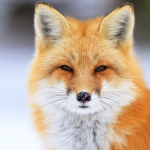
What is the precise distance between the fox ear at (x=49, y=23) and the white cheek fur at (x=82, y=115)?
0.55m

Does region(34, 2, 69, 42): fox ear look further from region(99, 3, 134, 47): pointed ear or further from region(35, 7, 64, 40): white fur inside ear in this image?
region(99, 3, 134, 47): pointed ear

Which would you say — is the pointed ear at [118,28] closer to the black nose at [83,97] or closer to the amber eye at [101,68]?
the amber eye at [101,68]

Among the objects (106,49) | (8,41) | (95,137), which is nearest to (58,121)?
(95,137)

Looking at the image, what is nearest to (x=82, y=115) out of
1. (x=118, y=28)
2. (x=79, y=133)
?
(x=79, y=133)

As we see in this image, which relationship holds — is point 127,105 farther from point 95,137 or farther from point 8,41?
point 8,41

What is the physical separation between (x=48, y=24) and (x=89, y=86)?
91cm

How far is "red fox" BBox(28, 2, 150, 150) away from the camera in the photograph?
7.12 feet

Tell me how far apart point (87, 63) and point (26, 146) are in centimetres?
177

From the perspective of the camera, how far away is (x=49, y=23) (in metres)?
2.54

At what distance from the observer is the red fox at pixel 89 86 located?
7.12 ft

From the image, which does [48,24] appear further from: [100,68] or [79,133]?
[79,133]

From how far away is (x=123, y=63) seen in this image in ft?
7.75

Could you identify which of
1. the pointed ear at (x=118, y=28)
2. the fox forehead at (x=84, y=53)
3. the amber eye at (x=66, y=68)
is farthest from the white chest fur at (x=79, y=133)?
the pointed ear at (x=118, y=28)

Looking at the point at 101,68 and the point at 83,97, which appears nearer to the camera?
the point at 83,97
